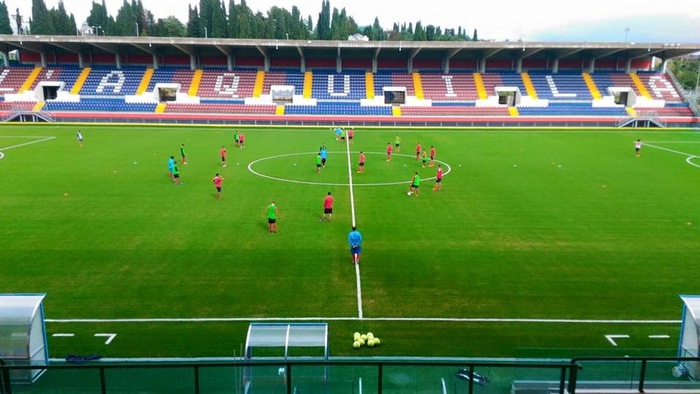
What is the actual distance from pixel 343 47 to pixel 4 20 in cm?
6786

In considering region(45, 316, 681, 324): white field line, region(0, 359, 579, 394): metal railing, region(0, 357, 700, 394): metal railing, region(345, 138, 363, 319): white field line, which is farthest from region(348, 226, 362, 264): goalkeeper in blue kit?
region(0, 357, 700, 394): metal railing

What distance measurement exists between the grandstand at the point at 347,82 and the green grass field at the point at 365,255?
2876cm

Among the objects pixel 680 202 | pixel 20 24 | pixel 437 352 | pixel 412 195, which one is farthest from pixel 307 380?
pixel 20 24

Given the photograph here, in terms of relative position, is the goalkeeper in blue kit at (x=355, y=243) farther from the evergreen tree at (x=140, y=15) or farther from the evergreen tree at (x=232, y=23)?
the evergreen tree at (x=140, y=15)

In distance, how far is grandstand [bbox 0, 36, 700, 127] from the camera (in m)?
57.3

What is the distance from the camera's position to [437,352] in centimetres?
1022

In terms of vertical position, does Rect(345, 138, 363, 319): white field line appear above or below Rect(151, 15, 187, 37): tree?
below

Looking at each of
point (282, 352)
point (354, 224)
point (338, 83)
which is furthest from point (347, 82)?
point (282, 352)

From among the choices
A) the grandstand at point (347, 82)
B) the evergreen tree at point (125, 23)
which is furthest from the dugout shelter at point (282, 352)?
the evergreen tree at point (125, 23)

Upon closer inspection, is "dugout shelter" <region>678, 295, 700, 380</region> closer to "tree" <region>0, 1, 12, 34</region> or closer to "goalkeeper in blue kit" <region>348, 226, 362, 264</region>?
"goalkeeper in blue kit" <region>348, 226, 362, 264</region>

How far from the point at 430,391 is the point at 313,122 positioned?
49.7 meters

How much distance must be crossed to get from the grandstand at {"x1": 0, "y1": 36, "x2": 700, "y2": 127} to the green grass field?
1132 inches

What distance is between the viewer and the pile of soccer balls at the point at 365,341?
34.1ft

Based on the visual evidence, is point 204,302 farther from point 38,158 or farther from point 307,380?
point 38,158
